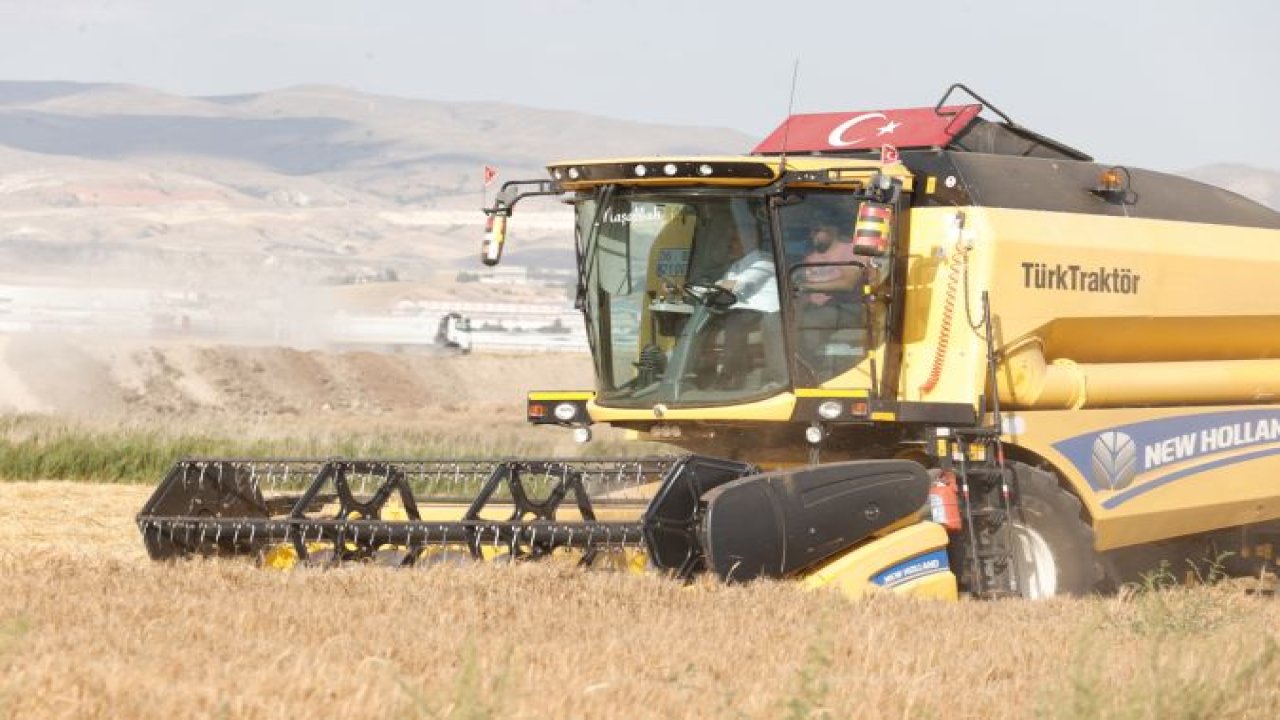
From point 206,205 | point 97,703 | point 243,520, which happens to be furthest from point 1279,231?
point 206,205

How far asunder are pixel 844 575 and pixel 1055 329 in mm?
2303

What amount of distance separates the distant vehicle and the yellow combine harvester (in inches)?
1844

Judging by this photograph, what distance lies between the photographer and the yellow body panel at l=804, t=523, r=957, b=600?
29.9 feet

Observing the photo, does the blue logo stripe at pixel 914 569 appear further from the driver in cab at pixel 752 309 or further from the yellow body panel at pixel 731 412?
the driver in cab at pixel 752 309

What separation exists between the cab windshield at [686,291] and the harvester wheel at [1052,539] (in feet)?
4.63

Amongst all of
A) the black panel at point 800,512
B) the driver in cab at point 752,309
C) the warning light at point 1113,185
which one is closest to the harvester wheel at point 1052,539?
the black panel at point 800,512

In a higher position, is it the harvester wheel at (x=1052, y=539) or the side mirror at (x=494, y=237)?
the side mirror at (x=494, y=237)

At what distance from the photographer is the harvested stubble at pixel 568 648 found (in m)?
5.50

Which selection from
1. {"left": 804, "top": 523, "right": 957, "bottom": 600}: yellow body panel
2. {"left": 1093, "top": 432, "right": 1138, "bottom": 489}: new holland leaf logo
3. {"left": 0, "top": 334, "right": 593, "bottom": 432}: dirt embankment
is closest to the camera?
{"left": 804, "top": 523, "right": 957, "bottom": 600}: yellow body panel

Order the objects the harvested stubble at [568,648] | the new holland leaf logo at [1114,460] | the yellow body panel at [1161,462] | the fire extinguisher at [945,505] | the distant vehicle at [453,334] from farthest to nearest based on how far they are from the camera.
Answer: the distant vehicle at [453,334]
the new holland leaf logo at [1114,460]
the yellow body panel at [1161,462]
the fire extinguisher at [945,505]
the harvested stubble at [568,648]

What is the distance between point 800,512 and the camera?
9031 mm

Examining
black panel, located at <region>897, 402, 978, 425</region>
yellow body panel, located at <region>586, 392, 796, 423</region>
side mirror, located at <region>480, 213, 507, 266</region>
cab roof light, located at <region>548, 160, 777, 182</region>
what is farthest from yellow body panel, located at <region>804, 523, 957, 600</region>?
side mirror, located at <region>480, 213, 507, 266</region>

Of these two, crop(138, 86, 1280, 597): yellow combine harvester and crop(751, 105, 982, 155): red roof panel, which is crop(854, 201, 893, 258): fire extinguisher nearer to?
crop(138, 86, 1280, 597): yellow combine harvester

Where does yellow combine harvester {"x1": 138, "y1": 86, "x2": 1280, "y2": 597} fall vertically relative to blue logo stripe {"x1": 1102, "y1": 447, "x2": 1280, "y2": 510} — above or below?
above
